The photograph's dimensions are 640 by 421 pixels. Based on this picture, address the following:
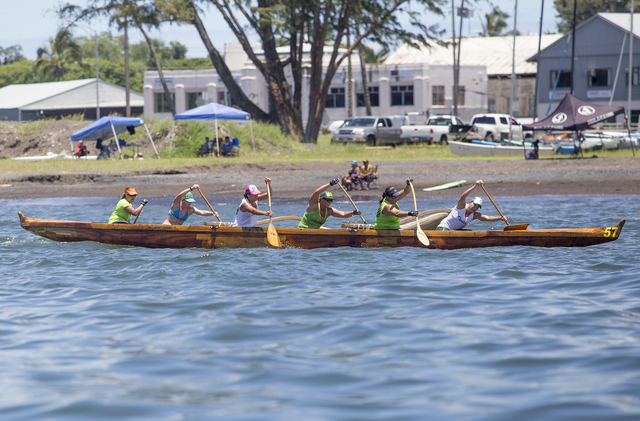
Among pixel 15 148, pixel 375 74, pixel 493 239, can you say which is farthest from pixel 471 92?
pixel 493 239

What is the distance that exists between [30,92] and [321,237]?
57573 millimetres

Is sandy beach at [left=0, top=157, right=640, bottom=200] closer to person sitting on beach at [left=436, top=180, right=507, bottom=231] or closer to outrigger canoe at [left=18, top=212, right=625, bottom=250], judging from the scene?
person sitting on beach at [left=436, top=180, right=507, bottom=231]

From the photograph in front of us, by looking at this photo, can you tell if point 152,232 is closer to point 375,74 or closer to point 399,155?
point 399,155

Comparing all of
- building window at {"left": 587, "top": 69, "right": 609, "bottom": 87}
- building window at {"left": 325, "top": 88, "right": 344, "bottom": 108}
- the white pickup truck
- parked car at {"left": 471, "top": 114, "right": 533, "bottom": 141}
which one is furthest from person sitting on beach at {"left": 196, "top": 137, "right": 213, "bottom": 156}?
building window at {"left": 587, "top": 69, "right": 609, "bottom": 87}

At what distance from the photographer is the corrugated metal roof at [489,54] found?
2189 inches

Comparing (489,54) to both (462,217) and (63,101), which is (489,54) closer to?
(63,101)

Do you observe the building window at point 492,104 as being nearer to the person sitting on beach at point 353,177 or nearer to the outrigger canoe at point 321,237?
the person sitting on beach at point 353,177

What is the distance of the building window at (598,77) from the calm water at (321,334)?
3971 cm

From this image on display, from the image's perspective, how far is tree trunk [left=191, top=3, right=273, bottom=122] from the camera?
3466 centimetres


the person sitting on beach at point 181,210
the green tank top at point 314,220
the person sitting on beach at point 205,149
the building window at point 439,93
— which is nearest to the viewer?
the green tank top at point 314,220

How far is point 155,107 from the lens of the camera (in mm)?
54781

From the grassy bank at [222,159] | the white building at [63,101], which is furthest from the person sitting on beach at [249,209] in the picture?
the white building at [63,101]

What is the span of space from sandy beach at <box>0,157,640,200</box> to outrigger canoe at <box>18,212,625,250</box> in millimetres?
9086

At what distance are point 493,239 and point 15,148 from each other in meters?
29.8
